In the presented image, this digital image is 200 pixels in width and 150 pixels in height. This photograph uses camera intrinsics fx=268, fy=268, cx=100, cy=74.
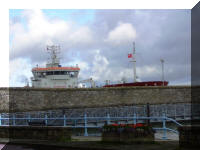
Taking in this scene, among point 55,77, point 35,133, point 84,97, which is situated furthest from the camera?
point 55,77

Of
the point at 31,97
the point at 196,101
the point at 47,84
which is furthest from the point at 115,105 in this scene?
the point at 47,84

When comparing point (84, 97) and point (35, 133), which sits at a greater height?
→ point (84, 97)

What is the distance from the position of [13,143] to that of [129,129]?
529cm

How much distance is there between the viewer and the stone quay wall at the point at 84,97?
26031 mm

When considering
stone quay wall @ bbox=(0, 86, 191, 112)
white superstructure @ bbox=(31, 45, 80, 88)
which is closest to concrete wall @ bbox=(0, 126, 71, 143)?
stone quay wall @ bbox=(0, 86, 191, 112)

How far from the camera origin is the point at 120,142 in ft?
34.3

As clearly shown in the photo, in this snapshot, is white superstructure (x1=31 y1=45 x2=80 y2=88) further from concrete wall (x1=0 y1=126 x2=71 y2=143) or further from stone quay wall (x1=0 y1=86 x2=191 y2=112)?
concrete wall (x1=0 y1=126 x2=71 y2=143)

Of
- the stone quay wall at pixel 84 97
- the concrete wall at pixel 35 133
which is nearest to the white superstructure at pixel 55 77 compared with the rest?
the stone quay wall at pixel 84 97

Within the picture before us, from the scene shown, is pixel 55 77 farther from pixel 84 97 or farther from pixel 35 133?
pixel 35 133

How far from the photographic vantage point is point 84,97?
30.3 meters

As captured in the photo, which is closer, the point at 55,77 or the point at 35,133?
the point at 35,133

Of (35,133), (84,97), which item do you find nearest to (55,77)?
(84,97)

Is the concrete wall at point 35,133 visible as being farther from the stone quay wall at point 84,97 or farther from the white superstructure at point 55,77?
the white superstructure at point 55,77

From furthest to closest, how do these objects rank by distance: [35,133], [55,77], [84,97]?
[55,77], [84,97], [35,133]
